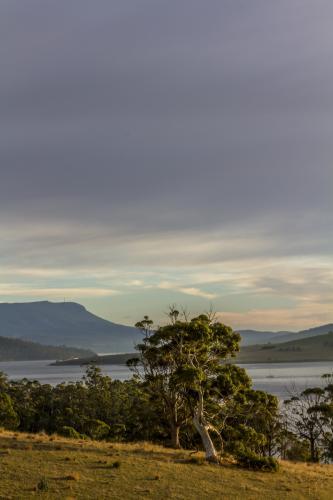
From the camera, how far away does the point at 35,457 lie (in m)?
35.4

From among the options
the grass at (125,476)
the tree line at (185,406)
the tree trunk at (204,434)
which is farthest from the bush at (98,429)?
the tree trunk at (204,434)

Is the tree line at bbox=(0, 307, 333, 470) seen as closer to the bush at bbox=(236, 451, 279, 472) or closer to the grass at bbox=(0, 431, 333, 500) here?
→ the bush at bbox=(236, 451, 279, 472)

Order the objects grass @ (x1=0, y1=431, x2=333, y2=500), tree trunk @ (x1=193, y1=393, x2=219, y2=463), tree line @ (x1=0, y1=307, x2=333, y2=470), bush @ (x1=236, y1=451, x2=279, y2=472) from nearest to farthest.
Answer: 1. grass @ (x1=0, y1=431, x2=333, y2=500)
2. bush @ (x1=236, y1=451, x2=279, y2=472)
3. tree trunk @ (x1=193, y1=393, x2=219, y2=463)
4. tree line @ (x1=0, y1=307, x2=333, y2=470)

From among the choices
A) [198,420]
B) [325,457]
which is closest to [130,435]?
[325,457]

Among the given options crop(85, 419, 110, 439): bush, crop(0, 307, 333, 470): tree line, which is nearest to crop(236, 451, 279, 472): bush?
crop(0, 307, 333, 470): tree line

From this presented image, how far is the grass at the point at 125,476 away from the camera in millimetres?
29930

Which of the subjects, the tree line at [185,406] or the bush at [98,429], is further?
the bush at [98,429]

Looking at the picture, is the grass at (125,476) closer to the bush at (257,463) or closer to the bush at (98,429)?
the bush at (257,463)

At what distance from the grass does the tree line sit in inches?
131

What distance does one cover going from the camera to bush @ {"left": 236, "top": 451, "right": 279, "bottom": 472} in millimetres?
41312

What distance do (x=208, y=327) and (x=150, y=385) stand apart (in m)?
9.71

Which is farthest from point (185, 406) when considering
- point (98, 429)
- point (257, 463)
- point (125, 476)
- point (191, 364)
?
point (98, 429)

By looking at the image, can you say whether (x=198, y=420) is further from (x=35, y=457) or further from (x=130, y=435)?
(x=130, y=435)

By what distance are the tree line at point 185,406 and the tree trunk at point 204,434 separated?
69mm
